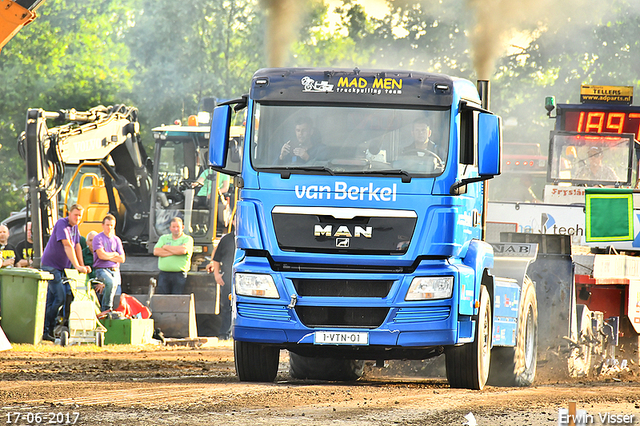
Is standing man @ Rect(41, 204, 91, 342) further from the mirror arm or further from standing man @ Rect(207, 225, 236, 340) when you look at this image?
the mirror arm

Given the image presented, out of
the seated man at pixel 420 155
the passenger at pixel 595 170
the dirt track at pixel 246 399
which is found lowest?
the dirt track at pixel 246 399

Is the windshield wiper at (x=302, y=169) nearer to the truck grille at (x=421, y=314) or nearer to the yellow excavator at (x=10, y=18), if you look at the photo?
the truck grille at (x=421, y=314)

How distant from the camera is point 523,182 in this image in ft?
133

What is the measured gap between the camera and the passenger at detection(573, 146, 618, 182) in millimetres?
19844

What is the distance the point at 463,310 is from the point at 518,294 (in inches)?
82.9

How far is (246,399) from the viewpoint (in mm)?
8672

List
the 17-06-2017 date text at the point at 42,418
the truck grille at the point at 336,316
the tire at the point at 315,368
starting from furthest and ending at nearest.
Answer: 1. the tire at the point at 315,368
2. the truck grille at the point at 336,316
3. the 17-06-2017 date text at the point at 42,418

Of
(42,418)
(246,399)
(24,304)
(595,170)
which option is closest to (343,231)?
(246,399)

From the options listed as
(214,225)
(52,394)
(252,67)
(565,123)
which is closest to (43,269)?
(214,225)

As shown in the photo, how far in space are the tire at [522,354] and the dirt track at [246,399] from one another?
453mm

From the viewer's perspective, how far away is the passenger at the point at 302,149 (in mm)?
9672

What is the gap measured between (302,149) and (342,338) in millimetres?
1752

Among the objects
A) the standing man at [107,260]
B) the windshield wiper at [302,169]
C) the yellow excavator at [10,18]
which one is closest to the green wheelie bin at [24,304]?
the standing man at [107,260]

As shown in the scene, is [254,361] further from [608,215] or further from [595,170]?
[595,170]
